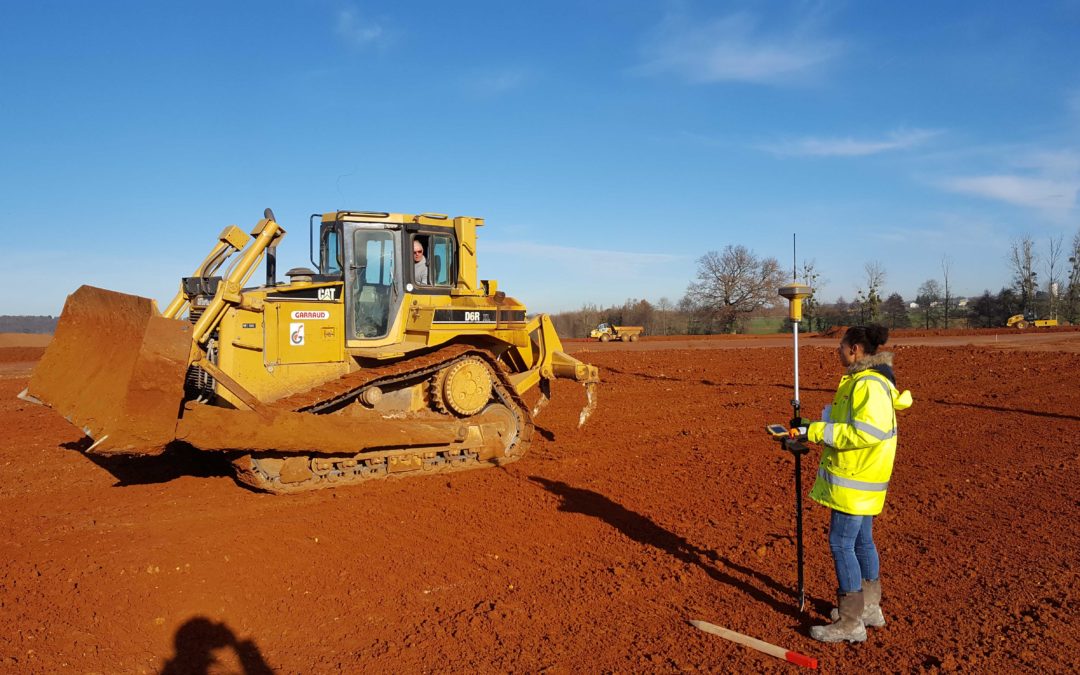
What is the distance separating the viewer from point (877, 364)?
15.3 ft

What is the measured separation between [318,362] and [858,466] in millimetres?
6062

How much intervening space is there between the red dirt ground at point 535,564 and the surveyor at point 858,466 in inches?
9.3

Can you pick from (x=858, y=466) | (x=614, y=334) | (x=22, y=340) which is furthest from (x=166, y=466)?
(x=22, y=340)

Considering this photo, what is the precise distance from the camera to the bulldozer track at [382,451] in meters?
8.12

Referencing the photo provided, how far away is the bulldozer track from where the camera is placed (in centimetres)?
812

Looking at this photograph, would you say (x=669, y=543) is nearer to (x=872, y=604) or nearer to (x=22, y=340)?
(x=872, y=604)

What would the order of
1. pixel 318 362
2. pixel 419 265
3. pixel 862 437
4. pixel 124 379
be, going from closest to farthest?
pixel 862 437
pixel 124 379
pixel 318 362
pixel 419 265

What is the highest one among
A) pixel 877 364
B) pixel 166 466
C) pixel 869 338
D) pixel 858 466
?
pixel 869 338

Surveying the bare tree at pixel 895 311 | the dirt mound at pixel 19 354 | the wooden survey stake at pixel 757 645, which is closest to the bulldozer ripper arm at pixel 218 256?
the wooden survey stake at pixel 757 645

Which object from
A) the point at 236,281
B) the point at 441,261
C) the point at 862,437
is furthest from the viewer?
the point at 441,261

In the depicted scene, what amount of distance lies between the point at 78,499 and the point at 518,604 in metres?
6.02

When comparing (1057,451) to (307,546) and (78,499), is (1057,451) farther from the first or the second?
(78,499)

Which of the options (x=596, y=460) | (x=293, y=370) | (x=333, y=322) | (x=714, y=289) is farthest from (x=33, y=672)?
(x=714, y=289)

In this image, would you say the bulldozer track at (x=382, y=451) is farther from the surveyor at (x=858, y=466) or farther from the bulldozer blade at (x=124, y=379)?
the surveyor at (x=858, y=466)
